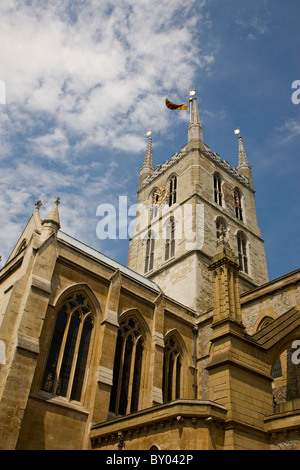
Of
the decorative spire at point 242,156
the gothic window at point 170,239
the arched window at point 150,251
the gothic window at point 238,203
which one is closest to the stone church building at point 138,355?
the gothic window at point 170,239

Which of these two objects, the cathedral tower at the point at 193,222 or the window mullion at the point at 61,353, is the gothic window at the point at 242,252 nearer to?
the cathedral tower at the point at 193,222

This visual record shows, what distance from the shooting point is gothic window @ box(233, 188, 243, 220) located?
38125 mm

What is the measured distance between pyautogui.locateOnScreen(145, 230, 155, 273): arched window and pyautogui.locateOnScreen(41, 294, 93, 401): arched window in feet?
50.6

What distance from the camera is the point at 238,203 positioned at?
39.1 m

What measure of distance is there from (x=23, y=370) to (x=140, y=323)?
7.64 meters

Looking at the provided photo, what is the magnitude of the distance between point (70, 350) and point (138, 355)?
13.3 ft

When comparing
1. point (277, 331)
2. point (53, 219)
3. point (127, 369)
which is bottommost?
point (277, 331)

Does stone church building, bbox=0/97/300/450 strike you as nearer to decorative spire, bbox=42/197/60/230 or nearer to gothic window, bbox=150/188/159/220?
decorative spire, bbox=42/197/60/230

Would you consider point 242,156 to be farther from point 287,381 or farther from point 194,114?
point 287,381

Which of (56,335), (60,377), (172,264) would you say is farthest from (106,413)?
(172,264)

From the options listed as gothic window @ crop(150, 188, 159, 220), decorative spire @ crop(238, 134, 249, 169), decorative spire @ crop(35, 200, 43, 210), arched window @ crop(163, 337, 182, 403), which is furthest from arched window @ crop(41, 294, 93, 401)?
decorative spire @ crop(238, 134, 249, 169)

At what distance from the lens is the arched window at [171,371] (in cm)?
2090

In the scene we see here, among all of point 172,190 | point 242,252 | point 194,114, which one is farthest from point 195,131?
point 242,252

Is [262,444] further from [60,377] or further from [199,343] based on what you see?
[199,343]
